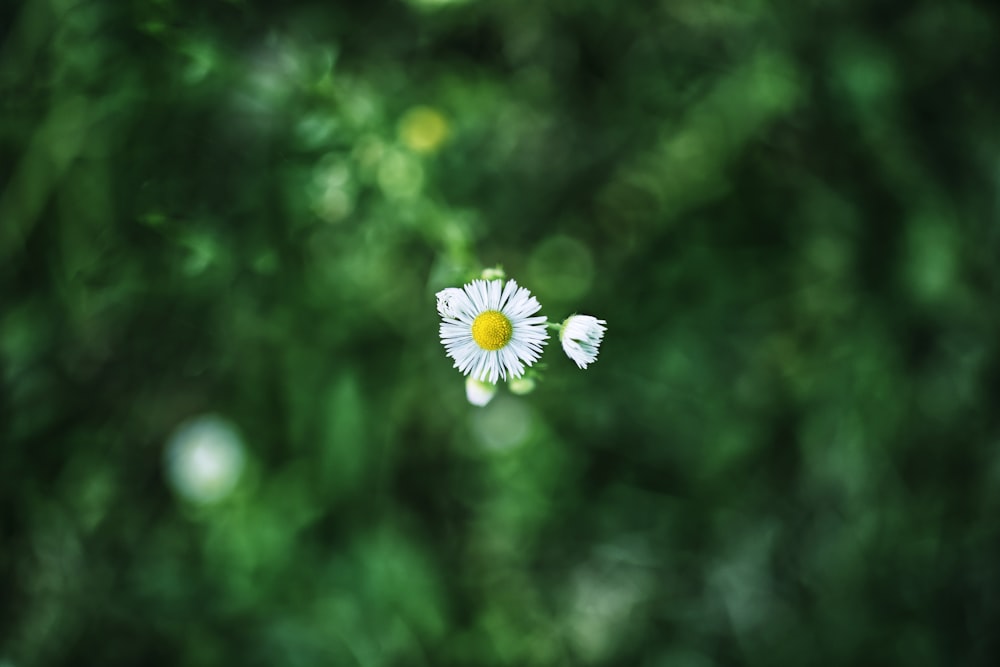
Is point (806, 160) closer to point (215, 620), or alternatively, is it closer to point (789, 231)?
point (789, 231)

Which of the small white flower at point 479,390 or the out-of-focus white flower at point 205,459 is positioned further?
the out-of-focus white flower at point 205,459

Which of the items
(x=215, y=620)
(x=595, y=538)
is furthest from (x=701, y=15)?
(x=215, y=620)

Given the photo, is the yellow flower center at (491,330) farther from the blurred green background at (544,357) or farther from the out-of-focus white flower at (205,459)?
the out-of-focus white flower at (205,459)

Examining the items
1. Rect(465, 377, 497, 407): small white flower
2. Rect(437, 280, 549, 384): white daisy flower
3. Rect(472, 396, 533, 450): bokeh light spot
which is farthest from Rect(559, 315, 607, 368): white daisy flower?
Rect(472, 396, 533, 450): bokeh light spot

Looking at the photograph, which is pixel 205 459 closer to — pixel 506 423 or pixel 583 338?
pixel 506 423

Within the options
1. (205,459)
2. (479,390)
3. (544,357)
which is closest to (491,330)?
(479,390)

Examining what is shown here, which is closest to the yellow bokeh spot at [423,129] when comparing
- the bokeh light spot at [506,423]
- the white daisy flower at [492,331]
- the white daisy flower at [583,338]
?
the bokeh light spot at [506,423]

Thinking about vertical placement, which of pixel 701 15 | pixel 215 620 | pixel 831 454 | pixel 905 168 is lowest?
pixel 215 620
